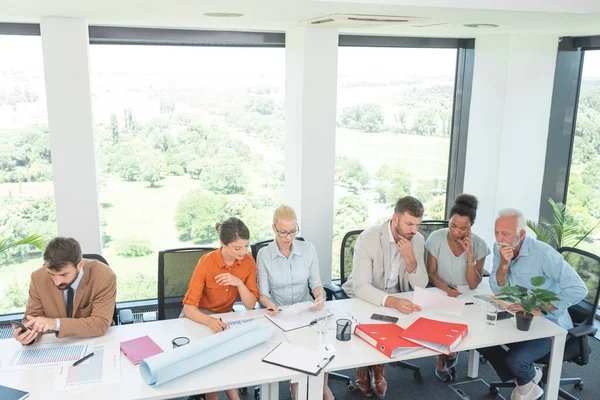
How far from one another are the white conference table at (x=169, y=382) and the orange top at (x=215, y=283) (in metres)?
0.32

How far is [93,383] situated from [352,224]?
347cm

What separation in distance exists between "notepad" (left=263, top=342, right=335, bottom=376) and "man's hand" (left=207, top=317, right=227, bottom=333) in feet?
1.19

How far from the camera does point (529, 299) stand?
3.29m

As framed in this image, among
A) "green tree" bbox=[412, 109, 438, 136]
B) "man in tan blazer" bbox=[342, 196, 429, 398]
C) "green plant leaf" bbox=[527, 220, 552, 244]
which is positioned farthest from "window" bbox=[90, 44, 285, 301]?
"green plant leaf" bbox=[527, 220, 552, 244]

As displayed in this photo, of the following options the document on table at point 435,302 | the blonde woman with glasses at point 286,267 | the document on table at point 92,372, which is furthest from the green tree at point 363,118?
the document on table at point 92,372

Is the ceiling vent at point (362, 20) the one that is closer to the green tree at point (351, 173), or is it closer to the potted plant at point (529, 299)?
the green tree at point (351, 173)

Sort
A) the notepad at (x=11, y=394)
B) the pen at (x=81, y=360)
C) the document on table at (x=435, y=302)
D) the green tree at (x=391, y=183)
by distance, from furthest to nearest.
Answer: the green tree at (x=391, y=183) < the document on table at (x=435, y=302) < the pen at (x=81, y=360) < the notepad at (x=11, y=394)

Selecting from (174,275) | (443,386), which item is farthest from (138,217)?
(443,386)

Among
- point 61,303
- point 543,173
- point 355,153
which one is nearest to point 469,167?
point 543,173

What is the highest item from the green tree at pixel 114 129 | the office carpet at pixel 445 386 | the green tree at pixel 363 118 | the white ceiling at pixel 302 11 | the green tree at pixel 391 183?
the white ceiling at pixel 302 11

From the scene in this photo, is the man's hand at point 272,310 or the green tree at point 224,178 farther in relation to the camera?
the green tree at point 224,178

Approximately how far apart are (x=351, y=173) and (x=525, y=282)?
2.27m

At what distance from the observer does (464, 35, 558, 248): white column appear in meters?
5.30

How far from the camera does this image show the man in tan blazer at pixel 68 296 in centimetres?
294
